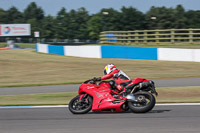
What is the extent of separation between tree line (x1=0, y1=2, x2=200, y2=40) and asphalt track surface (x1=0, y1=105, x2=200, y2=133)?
36.2m

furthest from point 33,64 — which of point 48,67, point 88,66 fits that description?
point 88,66

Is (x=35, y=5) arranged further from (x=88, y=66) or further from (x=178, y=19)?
(x=88, y=66)

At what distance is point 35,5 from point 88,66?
166 m

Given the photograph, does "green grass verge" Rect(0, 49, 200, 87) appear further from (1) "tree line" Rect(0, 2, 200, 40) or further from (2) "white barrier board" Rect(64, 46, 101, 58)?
(1) "tree line" Rect(0, 2, 200, 40)

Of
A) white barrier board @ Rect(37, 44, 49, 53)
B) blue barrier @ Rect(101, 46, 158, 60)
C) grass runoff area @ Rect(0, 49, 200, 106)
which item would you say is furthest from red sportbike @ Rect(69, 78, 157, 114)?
white barrier board @ Rect(37, 44, 49, 53)

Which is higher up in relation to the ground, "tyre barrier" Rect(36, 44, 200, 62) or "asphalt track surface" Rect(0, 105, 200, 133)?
"tyre barrier" Rect(36, 44, 200, 62)

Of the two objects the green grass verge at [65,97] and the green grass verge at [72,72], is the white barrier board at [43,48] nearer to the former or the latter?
the green grass verge at [72,72]

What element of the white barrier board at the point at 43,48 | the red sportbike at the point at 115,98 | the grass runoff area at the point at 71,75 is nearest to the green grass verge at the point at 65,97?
the grass runoff area at the point at 71,75

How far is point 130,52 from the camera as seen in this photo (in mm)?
24000

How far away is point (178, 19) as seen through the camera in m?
78.4

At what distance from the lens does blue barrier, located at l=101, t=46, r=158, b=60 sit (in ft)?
74.5

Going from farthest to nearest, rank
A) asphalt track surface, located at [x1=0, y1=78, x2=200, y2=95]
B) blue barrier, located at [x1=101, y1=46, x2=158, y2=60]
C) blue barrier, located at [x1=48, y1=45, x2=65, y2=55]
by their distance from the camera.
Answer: blue barrier, located at [x1=48, y1=45, x2=65, y2=55] < blue barrier, located at [x1=101, y1=46, x2=158, y2=60] < asphalt track surface, located at [x1=0, y1=78, x2=200, y2=95]

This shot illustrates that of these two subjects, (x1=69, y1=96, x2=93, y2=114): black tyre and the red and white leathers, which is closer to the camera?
the red and white leathers

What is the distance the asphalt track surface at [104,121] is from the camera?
623 centimetres
